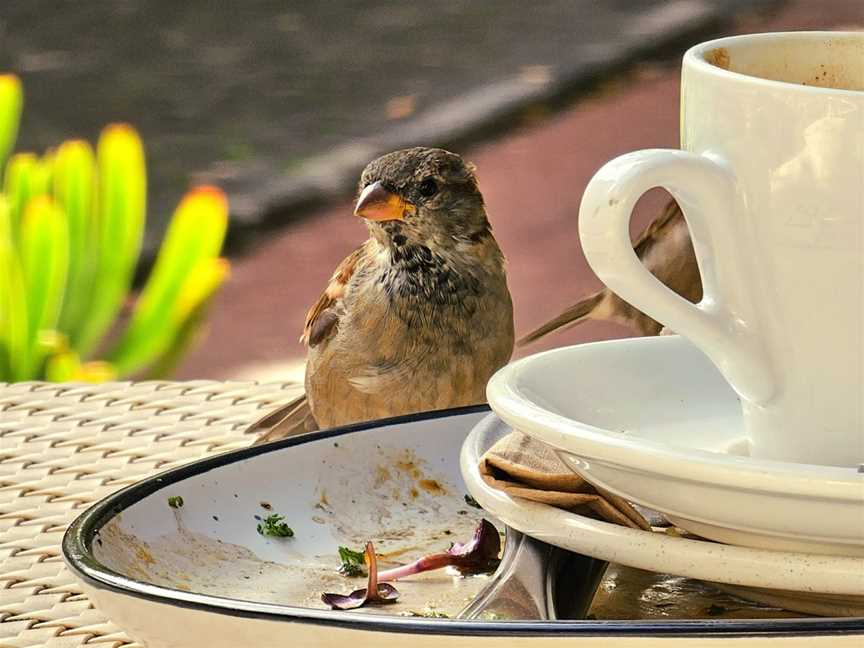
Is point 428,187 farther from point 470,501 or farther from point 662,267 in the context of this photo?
point 470,501

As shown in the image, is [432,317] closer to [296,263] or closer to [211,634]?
[211,634]

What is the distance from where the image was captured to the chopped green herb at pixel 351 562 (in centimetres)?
71

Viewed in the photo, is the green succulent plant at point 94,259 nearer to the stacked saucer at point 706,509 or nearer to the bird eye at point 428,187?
the bird eye at point 428,187

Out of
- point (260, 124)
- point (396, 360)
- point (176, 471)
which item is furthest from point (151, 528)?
point (260, 124)

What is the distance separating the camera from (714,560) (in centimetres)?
56

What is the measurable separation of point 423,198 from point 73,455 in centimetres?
64

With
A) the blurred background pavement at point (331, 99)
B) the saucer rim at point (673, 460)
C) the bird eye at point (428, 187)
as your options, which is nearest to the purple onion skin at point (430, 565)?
the saucer rim at point (673, 460)

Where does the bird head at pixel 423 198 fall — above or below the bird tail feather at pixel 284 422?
above

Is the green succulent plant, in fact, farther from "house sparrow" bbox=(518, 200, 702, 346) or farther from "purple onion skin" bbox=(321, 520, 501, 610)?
"purple onion skin" bbox=(321, 520, 501, 610)

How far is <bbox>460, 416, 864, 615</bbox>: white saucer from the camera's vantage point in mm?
543

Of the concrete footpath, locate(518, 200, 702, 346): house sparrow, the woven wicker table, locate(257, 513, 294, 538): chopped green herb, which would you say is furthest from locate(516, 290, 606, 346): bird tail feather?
the concrete footpath

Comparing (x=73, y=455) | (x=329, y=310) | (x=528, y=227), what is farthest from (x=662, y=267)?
(x=528, y=227)

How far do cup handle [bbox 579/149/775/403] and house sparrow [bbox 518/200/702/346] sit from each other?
683 millimetres

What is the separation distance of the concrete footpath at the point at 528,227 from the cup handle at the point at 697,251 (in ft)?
9.11
